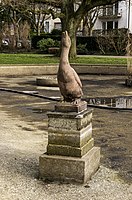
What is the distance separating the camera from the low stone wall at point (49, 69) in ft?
72.7

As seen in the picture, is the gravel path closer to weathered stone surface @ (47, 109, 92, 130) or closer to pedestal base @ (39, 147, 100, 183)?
pedestal base @ (39, 147, 100, 183)

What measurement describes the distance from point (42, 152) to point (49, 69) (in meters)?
15.8

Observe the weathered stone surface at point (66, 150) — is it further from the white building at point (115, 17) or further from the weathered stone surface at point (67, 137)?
the white building at point (115, 17)

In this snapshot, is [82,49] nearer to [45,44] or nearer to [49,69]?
[45,44]

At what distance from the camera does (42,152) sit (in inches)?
283

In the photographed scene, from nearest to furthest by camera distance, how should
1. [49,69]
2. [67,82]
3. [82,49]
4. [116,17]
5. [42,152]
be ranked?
[67,82], [42,152], [49,69], [82,49], [116,17]

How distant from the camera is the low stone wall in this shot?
2217 centimetres

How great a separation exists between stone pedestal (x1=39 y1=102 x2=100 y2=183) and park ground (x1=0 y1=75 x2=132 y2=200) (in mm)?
125

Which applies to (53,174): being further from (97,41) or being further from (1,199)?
(97,41)

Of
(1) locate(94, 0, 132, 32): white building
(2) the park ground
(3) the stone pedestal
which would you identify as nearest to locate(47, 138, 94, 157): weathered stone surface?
(3) the stone pedestal

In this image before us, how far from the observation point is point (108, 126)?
9.52 meters

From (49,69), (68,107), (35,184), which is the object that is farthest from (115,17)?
(35,184)

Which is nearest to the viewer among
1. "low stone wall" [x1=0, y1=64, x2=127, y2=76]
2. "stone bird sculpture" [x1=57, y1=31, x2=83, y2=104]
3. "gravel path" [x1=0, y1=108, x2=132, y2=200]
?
"gravel path" [x1=0, y1=108, x2=132, y2=200]

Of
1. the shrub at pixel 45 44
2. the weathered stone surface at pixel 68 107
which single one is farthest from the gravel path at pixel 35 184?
the shrub at pixel 45 44
